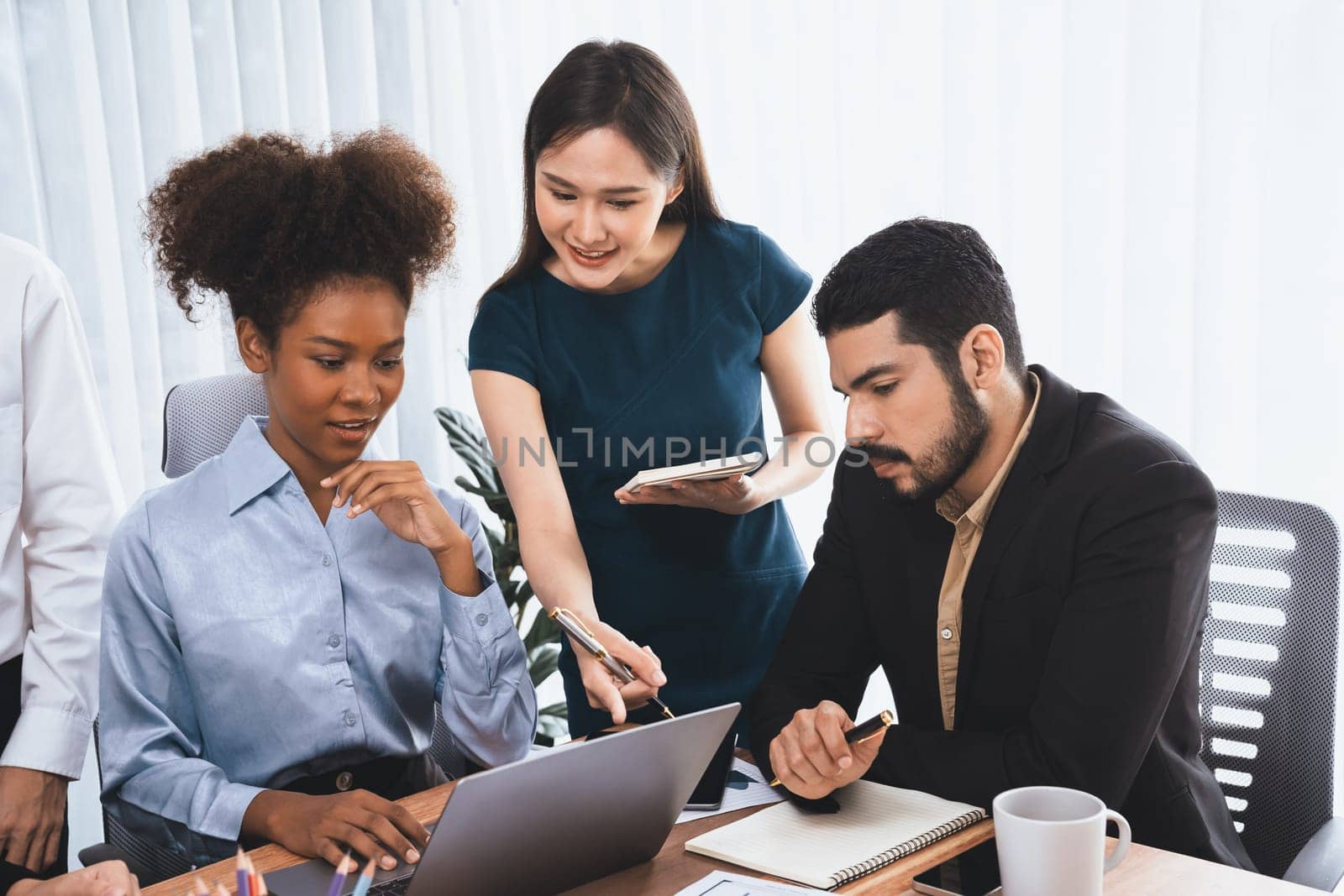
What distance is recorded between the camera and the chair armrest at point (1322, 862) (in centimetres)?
141

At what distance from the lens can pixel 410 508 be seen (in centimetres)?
158

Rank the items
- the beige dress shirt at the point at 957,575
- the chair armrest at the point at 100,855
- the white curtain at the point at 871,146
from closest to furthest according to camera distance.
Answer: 1. the chair armrest at the point at 100,855
2. the beige dress shirt at the point at 957,575
3. the white curtain at the point at 871,146

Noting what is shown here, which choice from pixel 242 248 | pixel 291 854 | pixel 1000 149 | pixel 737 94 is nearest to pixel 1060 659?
pixel 291 854

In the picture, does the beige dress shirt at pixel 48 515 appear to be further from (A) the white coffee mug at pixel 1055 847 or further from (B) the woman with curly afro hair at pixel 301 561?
(A) the white coffee mug at pixel 1055 847

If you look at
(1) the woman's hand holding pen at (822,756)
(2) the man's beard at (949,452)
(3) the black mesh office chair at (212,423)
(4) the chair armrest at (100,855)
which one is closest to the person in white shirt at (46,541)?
(3) the black mesh office chair at (212,423)

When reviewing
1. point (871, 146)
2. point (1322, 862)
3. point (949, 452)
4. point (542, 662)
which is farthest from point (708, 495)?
point (542, 662)

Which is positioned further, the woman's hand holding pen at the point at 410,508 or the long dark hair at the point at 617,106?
the long dark hair at the point at 617,106

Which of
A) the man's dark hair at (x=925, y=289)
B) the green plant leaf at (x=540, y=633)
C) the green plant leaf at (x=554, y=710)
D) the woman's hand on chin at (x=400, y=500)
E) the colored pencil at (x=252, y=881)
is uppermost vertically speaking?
the man's dark hair at (x=925, y=289)

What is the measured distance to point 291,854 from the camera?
1.26 m

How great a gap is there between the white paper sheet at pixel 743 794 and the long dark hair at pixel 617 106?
0.80 metres

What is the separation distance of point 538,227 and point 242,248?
0.45 meters

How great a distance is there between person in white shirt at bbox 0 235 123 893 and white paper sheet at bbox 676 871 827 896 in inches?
35.0

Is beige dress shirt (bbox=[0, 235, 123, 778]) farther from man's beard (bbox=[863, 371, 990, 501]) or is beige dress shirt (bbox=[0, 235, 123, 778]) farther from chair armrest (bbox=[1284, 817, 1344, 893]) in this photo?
chair armrest (bbox=[1284, 817, 1344, 893])

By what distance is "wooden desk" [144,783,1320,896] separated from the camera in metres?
1.13
